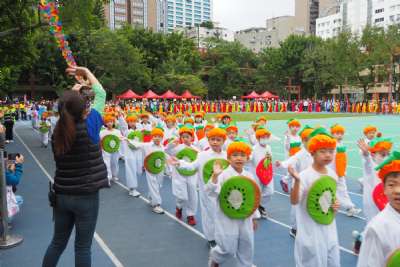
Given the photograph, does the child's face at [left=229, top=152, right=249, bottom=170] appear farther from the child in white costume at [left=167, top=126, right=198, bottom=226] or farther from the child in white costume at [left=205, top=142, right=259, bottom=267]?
the child in white costume at [left=167, top=126, right=198, bottom=226]

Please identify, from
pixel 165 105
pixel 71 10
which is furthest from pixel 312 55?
pixel 71 10

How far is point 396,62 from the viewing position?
155 ft

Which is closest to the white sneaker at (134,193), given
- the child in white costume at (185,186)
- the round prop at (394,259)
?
the child in white costume at (185,186)

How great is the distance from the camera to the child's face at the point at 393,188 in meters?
2.73

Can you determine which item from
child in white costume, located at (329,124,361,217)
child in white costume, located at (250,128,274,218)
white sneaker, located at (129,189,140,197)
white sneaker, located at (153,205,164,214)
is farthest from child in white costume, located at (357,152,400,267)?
white sneaker, located at (129,189,140,197)

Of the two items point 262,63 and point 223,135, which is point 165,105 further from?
point 223,135

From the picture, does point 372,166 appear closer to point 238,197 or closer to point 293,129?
point 238,197

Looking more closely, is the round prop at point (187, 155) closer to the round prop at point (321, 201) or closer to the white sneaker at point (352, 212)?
the white sneaker at point (352, 212)

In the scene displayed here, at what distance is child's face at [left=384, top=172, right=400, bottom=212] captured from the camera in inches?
108

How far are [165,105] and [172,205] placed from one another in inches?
1396

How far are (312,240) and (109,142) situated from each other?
702 centimetres

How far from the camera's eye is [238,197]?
448 cm

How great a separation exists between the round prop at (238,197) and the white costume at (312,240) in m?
0.52

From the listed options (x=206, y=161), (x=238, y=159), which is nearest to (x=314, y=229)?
(x=238, y=159)
